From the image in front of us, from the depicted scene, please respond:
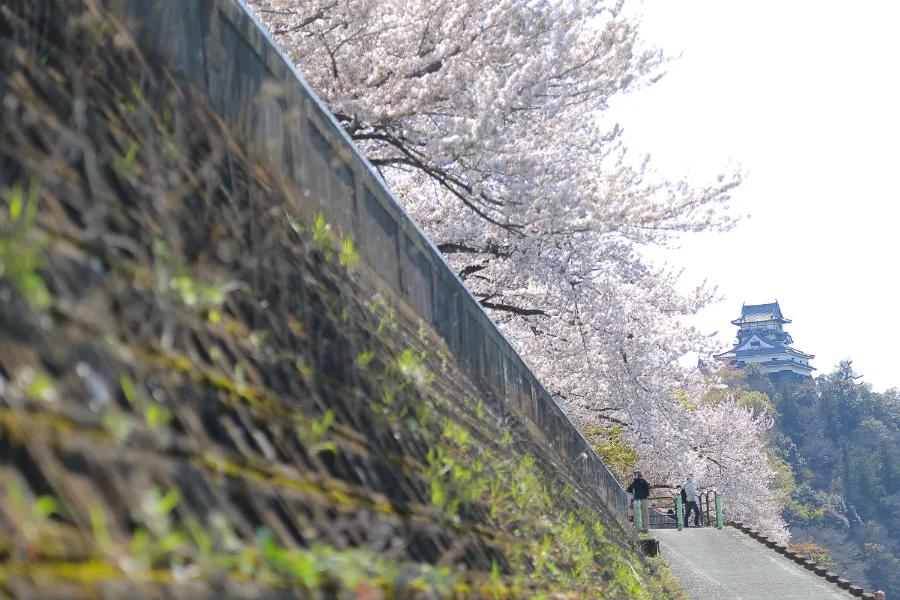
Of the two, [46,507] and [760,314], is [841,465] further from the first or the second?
[46,507]

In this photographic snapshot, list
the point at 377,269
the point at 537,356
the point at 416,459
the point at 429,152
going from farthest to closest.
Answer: the point at 537,356
the point at 429,152
the point at 377,269
the point at 416,459

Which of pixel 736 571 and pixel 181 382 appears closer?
pixel 181 382

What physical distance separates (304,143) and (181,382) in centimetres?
278

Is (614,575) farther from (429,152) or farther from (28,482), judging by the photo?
(429,152)

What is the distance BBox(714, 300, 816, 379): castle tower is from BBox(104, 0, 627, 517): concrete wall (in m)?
141

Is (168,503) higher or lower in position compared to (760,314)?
lower

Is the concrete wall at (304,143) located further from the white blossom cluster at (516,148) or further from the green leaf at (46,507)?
the white blossom cluster at (516,148)

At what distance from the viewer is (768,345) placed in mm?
147750

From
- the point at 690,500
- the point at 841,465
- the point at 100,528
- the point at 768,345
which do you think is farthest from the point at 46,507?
the point at 768,345

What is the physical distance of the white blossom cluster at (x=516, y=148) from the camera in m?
14.5

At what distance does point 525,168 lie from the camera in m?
15.6

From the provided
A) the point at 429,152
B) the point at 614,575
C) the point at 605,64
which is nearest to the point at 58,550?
the point at 614,575

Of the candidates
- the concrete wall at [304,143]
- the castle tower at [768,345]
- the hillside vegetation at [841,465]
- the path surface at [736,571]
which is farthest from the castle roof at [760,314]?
the concrete wall at [304,143]

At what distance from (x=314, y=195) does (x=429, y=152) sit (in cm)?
1024
